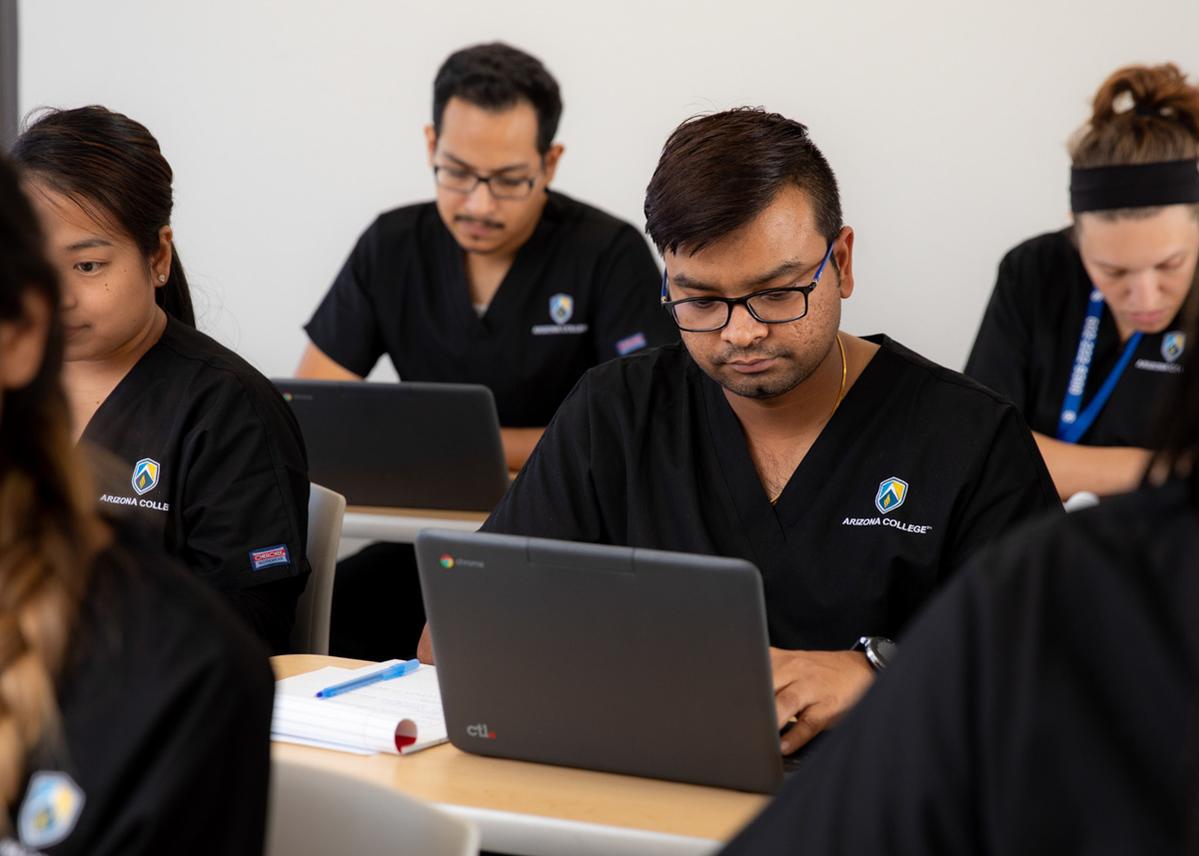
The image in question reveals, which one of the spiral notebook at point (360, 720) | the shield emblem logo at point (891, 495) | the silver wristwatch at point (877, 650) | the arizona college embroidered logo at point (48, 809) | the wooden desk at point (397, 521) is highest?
the arizona college embroidered logo at point (48, 809)

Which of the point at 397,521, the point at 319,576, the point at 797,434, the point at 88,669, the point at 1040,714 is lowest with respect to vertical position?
the point at 397,521

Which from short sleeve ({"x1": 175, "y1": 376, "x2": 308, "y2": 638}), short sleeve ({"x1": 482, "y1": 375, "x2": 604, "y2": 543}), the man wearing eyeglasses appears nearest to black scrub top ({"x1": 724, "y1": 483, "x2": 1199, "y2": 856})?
short sleeve ({"x1": 482, "y1": 375, "x2": 604, "y2": 543})

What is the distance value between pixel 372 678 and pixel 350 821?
56cm

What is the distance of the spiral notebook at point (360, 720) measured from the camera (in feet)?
5.21

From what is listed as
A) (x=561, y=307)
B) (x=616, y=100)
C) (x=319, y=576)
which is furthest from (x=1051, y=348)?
(x=319, y=576)

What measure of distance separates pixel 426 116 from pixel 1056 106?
167cm

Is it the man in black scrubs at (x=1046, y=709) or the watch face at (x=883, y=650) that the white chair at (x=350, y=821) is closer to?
the man in black scrubs at (x=1046, y=709)

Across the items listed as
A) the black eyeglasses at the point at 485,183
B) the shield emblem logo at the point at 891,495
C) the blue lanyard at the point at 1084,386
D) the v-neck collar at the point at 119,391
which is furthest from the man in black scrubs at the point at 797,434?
the black eyeglasses at the point at 485,183

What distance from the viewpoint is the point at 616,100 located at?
4070 millimetres

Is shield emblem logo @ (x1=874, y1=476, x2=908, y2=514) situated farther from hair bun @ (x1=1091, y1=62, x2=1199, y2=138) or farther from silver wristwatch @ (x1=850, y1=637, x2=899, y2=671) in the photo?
→ hair bun @ (x1=1091, y1=62, x2=1199, y2=138)

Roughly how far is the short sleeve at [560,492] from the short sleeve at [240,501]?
28 centimetres

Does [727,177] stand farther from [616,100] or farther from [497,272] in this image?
[616,100]

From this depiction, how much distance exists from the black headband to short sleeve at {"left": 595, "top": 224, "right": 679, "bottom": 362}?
99 centimetres

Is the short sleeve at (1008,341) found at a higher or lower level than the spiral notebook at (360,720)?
higher
